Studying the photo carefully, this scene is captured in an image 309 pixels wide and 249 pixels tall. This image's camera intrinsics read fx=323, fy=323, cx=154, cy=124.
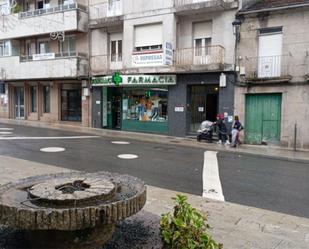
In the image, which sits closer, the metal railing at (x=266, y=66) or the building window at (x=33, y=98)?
the metal railing at (x=266, y=66)

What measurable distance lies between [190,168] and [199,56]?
→ 30.7 ft

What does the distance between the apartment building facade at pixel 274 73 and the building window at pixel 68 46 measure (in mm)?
11514

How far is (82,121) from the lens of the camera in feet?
71.6

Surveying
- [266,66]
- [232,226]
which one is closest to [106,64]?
[266,66]

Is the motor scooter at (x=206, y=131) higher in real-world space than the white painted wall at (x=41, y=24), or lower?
lower

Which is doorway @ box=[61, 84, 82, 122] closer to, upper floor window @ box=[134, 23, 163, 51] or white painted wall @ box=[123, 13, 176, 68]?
white painted wall @ box=[123, 13, 176, 68]

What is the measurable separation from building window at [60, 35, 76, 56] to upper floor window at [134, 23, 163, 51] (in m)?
5.28

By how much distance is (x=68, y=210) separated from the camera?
9.70ft

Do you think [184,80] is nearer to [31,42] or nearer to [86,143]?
[86,143]

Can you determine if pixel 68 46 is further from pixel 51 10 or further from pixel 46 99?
pixel 46 99

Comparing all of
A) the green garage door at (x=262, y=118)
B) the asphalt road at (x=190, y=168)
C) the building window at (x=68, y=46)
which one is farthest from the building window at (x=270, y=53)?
the building window at (x=68, y=46)

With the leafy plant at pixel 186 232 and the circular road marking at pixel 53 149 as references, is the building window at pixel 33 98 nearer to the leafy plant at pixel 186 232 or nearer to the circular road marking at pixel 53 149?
the circular road marking at pixel 53 149

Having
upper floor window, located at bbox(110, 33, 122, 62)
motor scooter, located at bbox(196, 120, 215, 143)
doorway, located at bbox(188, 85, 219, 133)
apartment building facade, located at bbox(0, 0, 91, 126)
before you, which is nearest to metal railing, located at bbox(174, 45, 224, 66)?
doorway, located at bbox(188, 85, 219, 133)

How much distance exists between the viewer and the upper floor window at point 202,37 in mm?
17094
